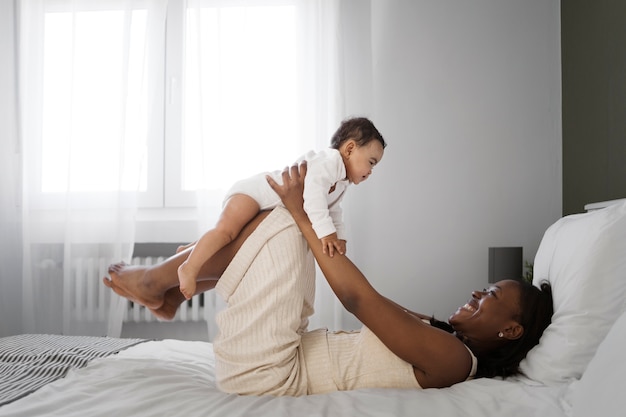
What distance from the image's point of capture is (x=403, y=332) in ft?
4.38

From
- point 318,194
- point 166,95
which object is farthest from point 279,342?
point 166,95

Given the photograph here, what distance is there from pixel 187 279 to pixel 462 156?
6.66ft

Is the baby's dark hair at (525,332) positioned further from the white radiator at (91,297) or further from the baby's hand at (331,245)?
the white radiator at (91,297)

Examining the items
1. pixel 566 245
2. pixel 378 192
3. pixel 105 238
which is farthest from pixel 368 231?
pixel 566 245

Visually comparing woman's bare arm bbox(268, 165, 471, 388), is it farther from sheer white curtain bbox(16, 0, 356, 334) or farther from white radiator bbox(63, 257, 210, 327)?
white radiator bbox(63, 257, 210, 327)

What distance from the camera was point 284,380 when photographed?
4.46 ft

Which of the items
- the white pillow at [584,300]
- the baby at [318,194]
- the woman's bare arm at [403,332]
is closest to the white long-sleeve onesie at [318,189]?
the baby at [318,194]

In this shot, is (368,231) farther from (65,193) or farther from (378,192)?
(65,193)

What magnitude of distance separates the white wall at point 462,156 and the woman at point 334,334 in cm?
161

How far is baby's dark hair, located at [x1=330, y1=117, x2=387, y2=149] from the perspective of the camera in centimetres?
173

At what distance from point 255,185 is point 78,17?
2217mm

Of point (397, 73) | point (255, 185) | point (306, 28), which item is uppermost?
point (306, 28)

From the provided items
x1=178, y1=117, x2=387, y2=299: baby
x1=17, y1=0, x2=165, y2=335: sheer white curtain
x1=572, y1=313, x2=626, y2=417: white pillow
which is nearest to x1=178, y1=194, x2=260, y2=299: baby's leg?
x1=178, y1=117, x2=387, y2=299: baby

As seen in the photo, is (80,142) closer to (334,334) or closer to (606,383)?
(334,334)
